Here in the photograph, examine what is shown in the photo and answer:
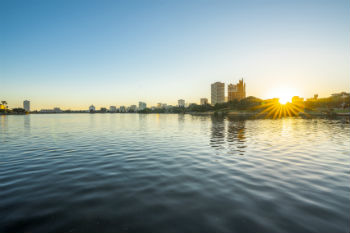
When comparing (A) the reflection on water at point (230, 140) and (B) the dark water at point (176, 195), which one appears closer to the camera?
(B) the dark water at point (176, 195)

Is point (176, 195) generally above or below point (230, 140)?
above

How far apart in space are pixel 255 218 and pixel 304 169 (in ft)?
30.7

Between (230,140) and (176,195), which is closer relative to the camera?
(176,195)

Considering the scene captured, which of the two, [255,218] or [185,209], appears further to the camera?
[185,209]

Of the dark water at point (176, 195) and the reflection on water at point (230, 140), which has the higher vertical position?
the dark water at point (176, 195)

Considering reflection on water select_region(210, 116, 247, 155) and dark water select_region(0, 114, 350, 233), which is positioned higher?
dark water select_region(0, 114, 350, 233)

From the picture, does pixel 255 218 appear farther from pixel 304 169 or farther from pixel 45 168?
pixel 45 168

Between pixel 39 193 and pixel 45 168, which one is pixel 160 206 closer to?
pixel 39 193

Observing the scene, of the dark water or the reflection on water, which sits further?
the reflection on water

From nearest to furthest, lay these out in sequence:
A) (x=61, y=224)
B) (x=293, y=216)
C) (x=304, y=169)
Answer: (x=61, y=224) → (x=293, y=216) → (x=304, y=169)

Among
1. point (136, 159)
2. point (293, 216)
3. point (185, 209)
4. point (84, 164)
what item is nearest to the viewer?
point (293, 216)

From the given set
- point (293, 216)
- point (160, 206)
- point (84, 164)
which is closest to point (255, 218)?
point (293, 216)

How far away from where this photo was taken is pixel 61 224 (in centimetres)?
680

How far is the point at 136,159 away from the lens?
1722cm
